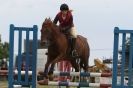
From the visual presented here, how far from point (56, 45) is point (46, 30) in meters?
0.88

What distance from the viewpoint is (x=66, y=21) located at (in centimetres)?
1495

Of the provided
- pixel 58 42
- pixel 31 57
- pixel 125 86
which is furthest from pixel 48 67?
pixel 125 86

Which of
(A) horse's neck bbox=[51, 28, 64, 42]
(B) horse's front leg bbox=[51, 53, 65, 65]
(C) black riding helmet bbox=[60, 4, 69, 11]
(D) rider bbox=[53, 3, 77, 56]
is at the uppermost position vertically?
(C) black riding helmet bbox=[60, 4, 69, 11]

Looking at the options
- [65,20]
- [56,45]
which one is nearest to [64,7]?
[65,20]

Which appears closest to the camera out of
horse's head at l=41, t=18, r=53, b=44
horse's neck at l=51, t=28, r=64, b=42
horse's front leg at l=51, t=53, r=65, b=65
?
horse's head at l=41, t=18, r=53, b=44

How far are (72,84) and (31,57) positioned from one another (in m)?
1.37

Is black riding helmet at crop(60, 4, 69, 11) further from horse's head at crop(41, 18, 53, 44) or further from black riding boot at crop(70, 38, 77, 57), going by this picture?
black riding boot at crop(70, 38, 77, 57)

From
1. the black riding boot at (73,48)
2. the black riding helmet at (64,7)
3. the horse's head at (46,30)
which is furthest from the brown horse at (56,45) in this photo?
the black riding helmet at (64,7)

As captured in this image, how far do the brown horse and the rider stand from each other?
0.56 feet

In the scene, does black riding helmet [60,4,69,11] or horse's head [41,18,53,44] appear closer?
horse's head [41,18,53,44]

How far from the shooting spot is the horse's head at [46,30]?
13.8 meters

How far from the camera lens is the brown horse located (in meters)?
14.1

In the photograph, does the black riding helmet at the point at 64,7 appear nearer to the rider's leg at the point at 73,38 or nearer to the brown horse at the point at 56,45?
the brown horse at the point at 56,45

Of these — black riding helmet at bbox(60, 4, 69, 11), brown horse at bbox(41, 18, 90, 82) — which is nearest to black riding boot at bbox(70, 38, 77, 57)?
brown horse at bbox(41, 18, 90, 82)
